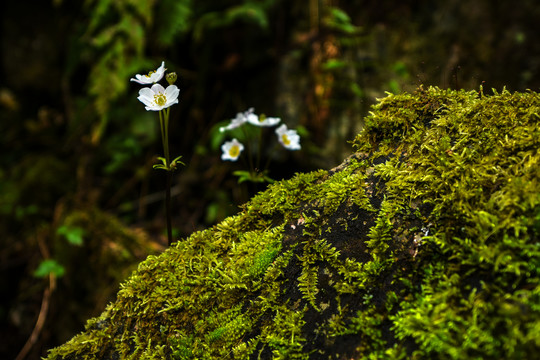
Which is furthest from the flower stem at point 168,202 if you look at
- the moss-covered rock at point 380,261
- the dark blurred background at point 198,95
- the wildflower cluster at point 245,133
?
the dark blurred background at point 198,95

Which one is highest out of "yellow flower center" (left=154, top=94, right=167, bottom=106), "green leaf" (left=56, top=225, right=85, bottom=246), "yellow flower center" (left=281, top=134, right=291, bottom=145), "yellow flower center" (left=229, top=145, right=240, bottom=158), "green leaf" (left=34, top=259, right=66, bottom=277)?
"yellow flower center" (left=154, top=94, right=167, bottom=106)

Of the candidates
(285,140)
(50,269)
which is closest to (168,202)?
(285,140)

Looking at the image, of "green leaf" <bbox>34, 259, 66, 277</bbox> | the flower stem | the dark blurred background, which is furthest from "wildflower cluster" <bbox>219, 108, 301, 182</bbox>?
"green leaf" <bbox>34, 259, 66, 277</bbox>

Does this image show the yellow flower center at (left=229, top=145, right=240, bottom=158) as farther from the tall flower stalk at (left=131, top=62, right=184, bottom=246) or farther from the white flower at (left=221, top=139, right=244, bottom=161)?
the tall flower stalk at (left=131, top=62, right=184, bottom=246)

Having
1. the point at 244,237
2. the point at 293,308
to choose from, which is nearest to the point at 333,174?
the point at 244,237

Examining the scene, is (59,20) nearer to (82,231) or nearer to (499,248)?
(82,231)

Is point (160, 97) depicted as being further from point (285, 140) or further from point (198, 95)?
point (198, 95)

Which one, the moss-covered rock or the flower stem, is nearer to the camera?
the moss-covered rock

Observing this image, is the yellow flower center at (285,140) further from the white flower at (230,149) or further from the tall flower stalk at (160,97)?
the tall flower stalk at (160,97)
